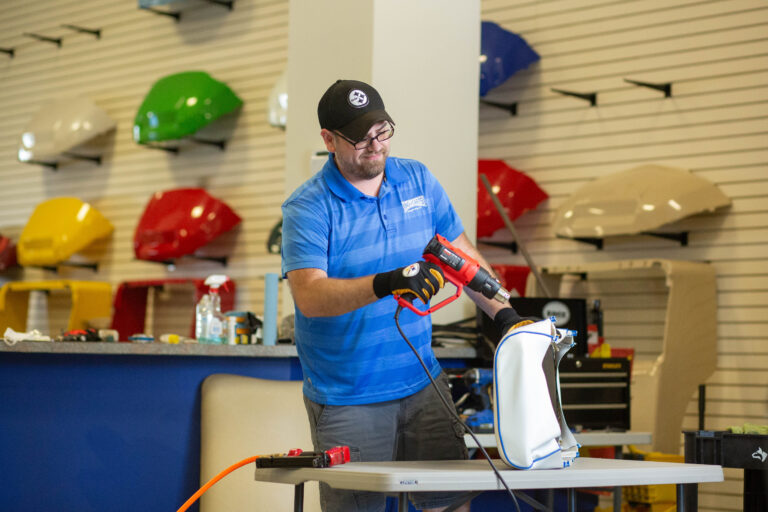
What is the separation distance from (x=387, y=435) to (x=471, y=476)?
565 millimetres

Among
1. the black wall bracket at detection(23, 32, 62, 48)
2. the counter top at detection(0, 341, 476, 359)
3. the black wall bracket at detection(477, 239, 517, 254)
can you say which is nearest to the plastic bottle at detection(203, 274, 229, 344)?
the counter top at detection(0, 341, 476, 359)

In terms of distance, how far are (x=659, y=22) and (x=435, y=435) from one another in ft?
13.7

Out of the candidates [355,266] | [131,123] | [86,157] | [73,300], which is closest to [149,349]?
[355,266]

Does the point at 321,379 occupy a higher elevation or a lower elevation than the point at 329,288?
lower

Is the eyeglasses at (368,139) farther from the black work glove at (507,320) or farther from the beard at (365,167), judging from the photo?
the black work glove at (507,320)

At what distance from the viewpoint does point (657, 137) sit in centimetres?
575

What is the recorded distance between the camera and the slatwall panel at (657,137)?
17.4ft

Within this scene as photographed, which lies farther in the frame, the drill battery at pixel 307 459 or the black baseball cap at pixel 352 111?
the black baseball cap at pixel 352 111

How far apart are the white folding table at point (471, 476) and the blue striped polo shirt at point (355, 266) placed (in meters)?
0.33

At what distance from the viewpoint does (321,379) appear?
96.8 inches

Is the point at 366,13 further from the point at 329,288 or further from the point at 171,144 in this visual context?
the point at 171,144

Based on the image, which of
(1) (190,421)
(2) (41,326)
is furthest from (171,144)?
(1) (190,421)

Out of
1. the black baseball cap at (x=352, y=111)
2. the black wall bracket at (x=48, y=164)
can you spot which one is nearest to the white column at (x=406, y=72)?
the black baseball cap at (x=352, y=111)

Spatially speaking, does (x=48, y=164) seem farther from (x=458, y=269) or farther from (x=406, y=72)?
(x=458, y=269)
